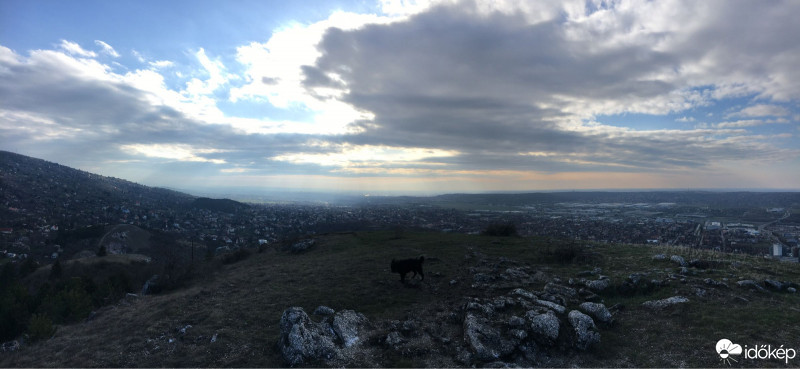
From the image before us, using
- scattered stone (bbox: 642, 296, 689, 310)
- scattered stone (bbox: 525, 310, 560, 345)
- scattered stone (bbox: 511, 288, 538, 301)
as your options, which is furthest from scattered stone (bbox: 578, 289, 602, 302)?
scattered stone (bbox: 525, 310, 560, 345)

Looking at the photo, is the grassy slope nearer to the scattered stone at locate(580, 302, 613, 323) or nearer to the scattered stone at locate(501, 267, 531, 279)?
the scattered stone at locate(580, 302, 613, 323)

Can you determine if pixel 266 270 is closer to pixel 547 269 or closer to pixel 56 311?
pixel 56 311

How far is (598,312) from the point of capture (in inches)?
433

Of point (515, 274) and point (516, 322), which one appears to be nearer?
point (516, 322)

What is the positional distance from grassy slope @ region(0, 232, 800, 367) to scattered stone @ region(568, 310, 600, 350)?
0.27 meters

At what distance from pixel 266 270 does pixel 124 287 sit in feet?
32.7

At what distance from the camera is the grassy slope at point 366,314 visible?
30.5 ft

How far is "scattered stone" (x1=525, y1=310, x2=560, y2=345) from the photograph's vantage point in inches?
373

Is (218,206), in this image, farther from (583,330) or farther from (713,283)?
(713,283)

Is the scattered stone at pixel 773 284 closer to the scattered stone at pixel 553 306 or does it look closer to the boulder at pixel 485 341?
the scattered stone at pixel 553 306

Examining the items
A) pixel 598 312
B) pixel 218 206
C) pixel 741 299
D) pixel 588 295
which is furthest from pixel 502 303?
pixel 218 206

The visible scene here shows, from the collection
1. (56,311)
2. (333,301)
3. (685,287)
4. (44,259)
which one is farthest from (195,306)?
(44,259)

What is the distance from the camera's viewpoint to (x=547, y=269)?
17.7 meters

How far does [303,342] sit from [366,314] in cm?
371
